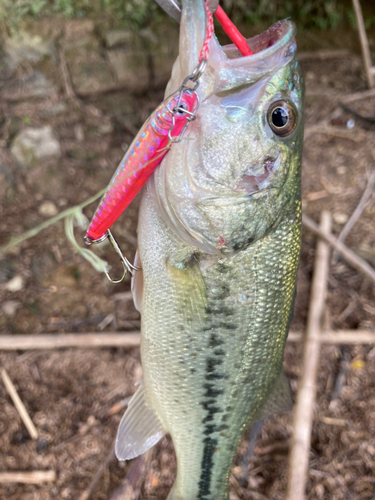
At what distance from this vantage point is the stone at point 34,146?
131 inches

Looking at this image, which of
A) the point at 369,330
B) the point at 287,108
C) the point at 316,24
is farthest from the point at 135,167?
the point at 316,24

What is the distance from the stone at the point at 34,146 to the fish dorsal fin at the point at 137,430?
2.56m

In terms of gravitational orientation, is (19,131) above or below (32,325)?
above

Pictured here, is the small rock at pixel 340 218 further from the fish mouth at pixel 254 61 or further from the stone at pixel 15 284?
the stone at pixel 15 284

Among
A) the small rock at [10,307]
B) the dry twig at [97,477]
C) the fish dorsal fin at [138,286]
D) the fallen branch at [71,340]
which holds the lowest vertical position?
the dry twig at [97,477]

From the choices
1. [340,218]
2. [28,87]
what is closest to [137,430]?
[340,218]

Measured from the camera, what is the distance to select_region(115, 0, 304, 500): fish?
3.74ft

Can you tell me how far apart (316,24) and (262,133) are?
13.0 ft

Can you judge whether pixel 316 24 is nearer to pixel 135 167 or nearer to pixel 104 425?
pixel 135 167

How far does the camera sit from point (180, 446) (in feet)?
5.58

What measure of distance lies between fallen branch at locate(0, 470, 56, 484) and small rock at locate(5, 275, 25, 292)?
1314mm

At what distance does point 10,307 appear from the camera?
114 inches

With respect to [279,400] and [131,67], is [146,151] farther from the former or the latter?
[131,67]

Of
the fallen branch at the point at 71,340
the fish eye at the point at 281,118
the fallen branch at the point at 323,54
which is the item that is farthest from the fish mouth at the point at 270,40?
the fallen branch at the point at 323,54
